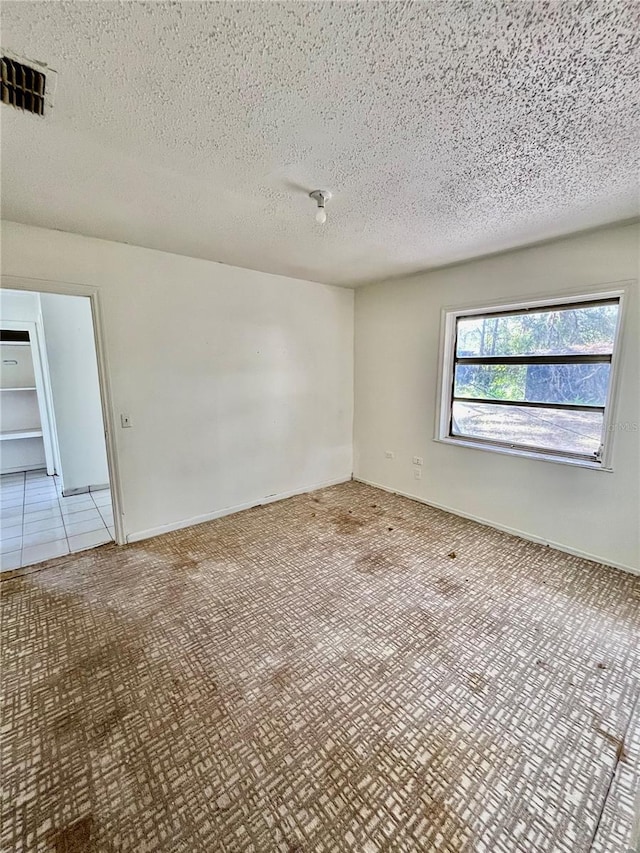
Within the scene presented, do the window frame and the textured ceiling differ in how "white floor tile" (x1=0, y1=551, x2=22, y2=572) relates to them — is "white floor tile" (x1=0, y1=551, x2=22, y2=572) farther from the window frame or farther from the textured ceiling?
the window frame

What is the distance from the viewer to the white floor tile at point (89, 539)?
295 cm

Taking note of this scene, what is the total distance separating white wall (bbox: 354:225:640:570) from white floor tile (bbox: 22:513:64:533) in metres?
3.35

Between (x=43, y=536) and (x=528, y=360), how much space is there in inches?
181

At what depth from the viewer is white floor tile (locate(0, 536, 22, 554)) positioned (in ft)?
9.46

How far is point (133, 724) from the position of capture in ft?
4.81

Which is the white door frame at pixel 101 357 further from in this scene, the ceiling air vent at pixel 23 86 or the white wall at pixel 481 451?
the white wall at pixel 481 451

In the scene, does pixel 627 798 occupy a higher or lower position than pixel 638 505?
lower

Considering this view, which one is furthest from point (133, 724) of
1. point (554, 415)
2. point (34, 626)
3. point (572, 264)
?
point (572, 264)

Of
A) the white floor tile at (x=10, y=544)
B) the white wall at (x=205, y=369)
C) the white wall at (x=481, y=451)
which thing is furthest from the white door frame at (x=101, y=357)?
the white wall at (x=481, y=451)

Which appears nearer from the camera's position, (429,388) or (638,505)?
(638,505)

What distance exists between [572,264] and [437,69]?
6.96 ft

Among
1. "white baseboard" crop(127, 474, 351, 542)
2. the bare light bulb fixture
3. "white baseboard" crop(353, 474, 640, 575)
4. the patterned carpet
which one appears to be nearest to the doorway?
"white baseboard" crop(127, 474, 351, 542)

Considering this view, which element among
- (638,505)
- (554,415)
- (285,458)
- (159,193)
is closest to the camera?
(159,193)

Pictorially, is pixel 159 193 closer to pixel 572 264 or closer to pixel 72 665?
pixel 72 665
